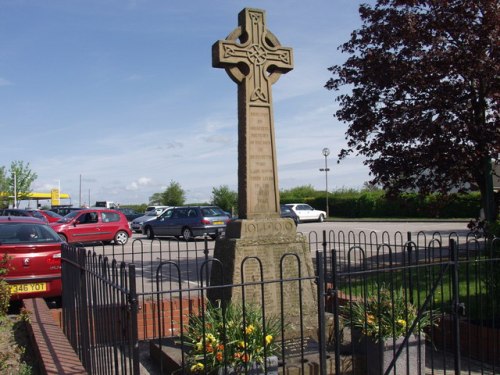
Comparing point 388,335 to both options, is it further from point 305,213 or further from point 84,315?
point 305,213

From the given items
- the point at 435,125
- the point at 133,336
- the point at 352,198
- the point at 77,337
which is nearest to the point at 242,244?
the point at 77,337

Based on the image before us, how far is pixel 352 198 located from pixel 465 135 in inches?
1408

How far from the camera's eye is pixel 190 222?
22.5m

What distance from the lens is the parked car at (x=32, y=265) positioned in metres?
7.84

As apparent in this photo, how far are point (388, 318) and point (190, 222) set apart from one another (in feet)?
58.9

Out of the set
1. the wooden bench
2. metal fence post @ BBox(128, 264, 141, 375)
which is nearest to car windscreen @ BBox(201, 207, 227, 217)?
the wooden bench

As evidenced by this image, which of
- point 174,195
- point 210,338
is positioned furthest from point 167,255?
point 174,195

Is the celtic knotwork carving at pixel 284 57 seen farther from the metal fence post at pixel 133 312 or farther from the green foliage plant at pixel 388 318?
the metal fence post at pixel 133 312

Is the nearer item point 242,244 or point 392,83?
point 242,244

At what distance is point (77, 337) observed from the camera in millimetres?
5336

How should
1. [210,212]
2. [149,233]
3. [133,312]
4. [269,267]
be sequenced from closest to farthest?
1. [133,312]
2. [269,267]
3. [210,212]
4. [149,233]

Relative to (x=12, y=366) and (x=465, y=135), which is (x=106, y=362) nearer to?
(x=12, y=366)

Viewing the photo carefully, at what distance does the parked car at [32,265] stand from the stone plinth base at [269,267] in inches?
134

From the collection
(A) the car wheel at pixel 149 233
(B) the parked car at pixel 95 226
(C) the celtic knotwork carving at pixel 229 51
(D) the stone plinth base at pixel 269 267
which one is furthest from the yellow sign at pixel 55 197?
(D) the stone plinth base at pixel 269 267
